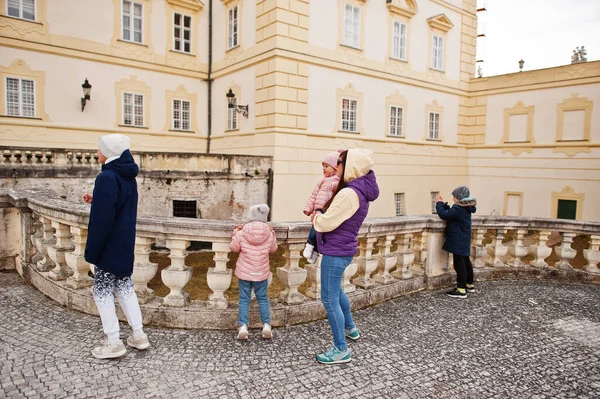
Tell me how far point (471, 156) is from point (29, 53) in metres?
20.4

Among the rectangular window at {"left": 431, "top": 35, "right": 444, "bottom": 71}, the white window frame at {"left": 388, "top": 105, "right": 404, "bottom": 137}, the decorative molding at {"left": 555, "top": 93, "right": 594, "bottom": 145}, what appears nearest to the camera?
the decorative molding at {"left": 555, "top": 93, "right": 594, "bottom": 145}

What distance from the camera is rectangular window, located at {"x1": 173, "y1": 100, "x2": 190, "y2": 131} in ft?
57.5

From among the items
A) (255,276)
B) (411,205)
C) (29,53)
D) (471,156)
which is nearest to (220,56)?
(29,53)

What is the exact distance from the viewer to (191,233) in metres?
4.09

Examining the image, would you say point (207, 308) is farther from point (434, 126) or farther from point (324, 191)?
point (434, 126)

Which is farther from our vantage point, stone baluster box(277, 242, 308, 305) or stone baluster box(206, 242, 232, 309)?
stone baluster box(277, 242, 308, 305)

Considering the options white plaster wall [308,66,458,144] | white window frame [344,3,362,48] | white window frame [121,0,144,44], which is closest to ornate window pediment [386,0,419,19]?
white window frame [344,3,362,48]

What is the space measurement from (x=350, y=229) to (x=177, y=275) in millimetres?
1901

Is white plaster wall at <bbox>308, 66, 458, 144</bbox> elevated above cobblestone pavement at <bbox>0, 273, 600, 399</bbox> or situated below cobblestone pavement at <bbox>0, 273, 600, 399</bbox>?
above

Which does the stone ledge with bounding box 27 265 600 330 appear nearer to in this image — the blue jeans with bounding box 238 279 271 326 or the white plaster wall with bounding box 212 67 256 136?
the blue jeans with bounding box 238 279 271 326

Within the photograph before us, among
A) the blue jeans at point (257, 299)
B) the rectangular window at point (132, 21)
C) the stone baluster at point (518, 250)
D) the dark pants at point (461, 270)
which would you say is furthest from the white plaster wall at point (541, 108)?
the blue jeans at point (257, 299)

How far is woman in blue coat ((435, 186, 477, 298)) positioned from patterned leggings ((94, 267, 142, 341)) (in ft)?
13.6

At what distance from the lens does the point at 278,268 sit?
175 inches

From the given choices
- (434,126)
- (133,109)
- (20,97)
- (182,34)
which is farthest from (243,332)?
(434,126)
